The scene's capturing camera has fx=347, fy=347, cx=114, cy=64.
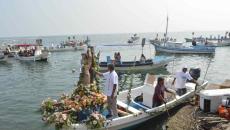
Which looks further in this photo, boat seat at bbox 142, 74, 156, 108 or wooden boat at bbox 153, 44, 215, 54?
wooden boat at bbox 153, 44, 215, 54

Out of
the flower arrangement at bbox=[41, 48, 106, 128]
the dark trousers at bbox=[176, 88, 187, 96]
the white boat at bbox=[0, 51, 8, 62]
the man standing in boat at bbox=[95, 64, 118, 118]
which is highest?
the man standing in boat at bbox=[95, 64, 118, 118]

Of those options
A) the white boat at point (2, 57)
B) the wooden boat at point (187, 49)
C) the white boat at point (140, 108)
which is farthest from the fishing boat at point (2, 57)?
the white boat at point (140, 108)

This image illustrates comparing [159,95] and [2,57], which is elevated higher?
[159,95]

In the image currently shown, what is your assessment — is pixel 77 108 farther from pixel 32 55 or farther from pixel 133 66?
pixel 32 55

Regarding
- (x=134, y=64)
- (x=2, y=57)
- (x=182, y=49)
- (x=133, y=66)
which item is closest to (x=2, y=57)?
(x=2, y=57)

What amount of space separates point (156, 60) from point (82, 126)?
73.1 ft

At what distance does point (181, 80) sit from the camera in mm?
16031

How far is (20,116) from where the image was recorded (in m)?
17.6

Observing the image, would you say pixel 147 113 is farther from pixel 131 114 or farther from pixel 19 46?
pixel 19 46

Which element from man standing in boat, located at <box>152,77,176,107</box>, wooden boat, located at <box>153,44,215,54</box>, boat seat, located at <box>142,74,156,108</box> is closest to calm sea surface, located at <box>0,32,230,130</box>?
boat seat, located at <box>142,74,156,108</box>

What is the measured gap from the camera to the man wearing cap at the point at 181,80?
15855 millimetres

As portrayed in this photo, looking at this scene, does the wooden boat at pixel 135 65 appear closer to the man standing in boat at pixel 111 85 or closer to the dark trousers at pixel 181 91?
the dark trousers at pixel 181 91

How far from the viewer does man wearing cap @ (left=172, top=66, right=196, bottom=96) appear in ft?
52.0

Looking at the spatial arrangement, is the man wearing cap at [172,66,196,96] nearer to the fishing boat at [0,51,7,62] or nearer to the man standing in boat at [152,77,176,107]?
the man standing in boat at [152,77,176,107]
